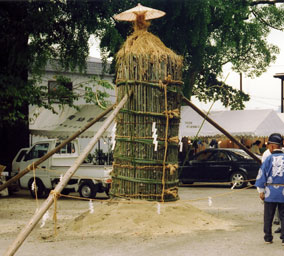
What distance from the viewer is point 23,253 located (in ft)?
28.7

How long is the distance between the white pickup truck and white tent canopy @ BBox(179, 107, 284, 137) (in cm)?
686

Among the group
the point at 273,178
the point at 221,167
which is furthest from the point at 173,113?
the point at 221,167

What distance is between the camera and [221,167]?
22656 millimetres

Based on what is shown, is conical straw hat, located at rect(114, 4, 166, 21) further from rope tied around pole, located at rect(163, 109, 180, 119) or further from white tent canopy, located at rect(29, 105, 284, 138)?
white tent canopy, located at rect(29, 105, 284, 138)

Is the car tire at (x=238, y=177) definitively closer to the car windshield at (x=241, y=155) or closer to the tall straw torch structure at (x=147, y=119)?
the car windshield at (x=241, y=155)

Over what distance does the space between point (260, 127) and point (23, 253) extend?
58.3ft

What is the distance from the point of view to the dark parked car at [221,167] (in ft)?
72.8

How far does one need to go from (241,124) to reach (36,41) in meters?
9.38

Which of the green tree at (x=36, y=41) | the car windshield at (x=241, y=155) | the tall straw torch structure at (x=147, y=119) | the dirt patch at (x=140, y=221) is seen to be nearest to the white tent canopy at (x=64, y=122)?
the green tree at (x=36, y=41)

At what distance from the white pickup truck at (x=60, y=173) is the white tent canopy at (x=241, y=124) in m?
6.86

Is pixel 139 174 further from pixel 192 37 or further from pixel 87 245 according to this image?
pixel 192 37

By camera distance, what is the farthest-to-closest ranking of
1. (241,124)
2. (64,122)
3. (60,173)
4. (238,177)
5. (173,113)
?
(241,124) < (64,122) < (238,177) < (60,173) < (173,113)

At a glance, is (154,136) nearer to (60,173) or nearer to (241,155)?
(60,173)

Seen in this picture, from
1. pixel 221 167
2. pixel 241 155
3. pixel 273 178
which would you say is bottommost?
pixel 221 167
